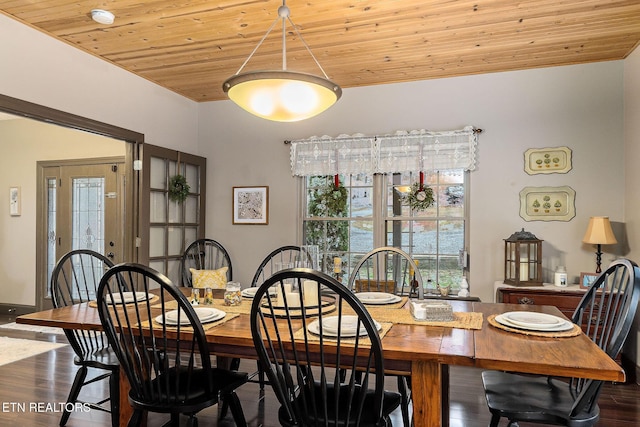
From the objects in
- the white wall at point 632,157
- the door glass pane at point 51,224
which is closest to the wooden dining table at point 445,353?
the white wall at point 632,157

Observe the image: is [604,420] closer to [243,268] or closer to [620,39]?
[620,39]

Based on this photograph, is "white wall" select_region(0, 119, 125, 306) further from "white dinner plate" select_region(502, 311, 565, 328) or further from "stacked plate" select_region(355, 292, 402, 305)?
"white dinner plate" select_region(502, 311, 565, 328)

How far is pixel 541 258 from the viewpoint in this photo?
12.7 feet

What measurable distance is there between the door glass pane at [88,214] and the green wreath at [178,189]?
4.81ft

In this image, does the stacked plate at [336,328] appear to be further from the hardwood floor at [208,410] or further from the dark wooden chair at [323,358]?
the hardwood floor at [208,410]

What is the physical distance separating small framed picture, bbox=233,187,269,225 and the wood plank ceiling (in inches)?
50.4

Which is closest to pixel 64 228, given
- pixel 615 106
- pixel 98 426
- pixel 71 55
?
pixel 71 55

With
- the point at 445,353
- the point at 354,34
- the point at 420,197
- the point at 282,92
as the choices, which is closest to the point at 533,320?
the point at 445,353

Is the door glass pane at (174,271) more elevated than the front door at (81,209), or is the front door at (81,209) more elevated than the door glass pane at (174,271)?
the front door at (81,209)

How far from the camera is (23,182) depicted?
19.6 ft

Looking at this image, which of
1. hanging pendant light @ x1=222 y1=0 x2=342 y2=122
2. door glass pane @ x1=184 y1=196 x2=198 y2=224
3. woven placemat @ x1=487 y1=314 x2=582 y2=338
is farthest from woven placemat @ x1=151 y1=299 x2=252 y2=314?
door glass pane @ x1=184 y1=196 x2=198 y2=224

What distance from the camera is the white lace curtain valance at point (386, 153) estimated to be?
4258mm

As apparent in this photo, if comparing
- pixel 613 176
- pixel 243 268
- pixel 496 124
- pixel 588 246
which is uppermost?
pixel 496 124

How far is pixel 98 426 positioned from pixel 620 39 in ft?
14.5
